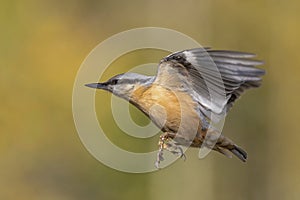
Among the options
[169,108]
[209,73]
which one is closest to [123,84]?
[169,108]

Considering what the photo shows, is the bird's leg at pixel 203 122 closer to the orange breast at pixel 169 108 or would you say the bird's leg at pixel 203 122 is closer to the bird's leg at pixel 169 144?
the orange breast at pixel 169 108

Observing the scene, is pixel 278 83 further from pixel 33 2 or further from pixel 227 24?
pixel 33 2

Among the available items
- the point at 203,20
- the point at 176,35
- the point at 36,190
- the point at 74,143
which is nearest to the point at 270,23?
the point at 203,20

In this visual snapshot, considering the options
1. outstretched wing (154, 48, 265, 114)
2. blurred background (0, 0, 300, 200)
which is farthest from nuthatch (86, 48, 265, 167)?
blurred background (0, 0, 300, 200)

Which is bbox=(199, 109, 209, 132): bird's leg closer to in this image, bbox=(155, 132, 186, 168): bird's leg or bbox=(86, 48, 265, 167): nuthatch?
bbox=(86, 48, 265, 167): nuthatch

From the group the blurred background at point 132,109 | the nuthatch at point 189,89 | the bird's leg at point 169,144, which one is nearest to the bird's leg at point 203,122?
the nuthatch at point 189,89

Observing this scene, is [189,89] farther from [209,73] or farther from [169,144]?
[169,144]
